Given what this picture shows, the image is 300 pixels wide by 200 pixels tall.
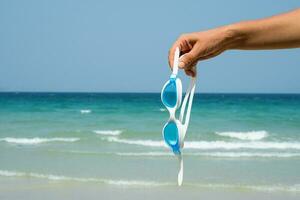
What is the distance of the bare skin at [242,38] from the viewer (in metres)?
0.98

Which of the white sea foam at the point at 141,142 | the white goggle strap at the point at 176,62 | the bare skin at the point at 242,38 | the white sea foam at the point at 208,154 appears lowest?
the white sea foam at the point at 141,142

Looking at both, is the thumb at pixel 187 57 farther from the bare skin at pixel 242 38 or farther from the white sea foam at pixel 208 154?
the white sea foam at pixel 208 154

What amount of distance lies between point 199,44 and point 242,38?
0.08m

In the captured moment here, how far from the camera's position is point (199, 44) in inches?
40.4

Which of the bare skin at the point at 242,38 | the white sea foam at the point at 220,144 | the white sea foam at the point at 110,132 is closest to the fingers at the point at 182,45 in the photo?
the bare skin at the point at 242,38

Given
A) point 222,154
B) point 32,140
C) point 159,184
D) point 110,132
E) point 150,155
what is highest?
point 159,184

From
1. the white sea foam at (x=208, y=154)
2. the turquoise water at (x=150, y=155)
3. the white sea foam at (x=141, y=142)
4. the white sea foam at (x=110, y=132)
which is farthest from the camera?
the white sea foam at (x=110, y=132)

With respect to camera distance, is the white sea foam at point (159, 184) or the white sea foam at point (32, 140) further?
the white sea foam at point (32, 140)

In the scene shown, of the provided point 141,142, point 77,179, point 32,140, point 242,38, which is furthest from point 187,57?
point 32,140

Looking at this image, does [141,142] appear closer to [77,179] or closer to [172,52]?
[77,179]

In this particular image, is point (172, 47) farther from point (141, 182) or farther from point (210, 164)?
point (210, 164)

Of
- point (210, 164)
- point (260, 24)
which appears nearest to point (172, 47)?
point (260, 24)

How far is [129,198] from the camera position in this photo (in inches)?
273

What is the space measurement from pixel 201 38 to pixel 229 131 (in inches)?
731
